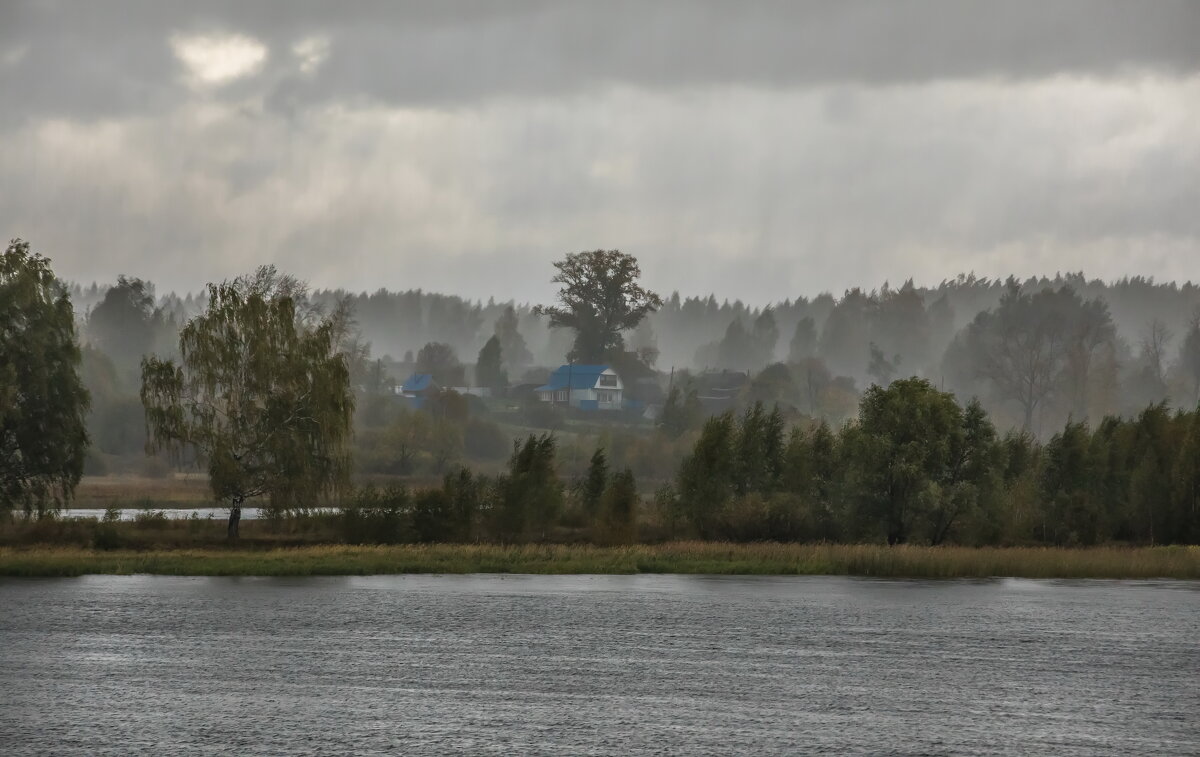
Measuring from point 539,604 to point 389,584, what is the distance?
11.3 metres

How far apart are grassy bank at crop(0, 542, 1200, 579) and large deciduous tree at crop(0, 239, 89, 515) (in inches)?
186

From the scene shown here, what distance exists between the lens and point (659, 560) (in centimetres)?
7925

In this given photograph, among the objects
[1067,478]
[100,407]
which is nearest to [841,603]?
[1067,478]

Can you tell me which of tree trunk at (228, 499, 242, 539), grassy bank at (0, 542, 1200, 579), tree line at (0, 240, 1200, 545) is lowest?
grassy bank at (0, 542, 1200, 579)

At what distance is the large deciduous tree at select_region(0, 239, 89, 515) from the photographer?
76.2 m

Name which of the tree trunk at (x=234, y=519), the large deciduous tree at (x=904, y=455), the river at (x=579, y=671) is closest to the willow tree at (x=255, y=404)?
the tree trunk at (x=234, y=519)

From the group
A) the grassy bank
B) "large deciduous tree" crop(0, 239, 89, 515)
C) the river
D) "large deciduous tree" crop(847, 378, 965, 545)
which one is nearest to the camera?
the river

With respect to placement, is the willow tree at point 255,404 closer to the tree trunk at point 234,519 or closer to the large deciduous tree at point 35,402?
the tree trunk at point 234,519

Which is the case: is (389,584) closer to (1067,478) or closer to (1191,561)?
(1191,561)

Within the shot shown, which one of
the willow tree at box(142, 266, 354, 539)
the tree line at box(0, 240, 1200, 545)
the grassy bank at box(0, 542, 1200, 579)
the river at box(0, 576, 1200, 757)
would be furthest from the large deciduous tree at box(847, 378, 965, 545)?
the willow tree at box(142, 266, 354, 539)

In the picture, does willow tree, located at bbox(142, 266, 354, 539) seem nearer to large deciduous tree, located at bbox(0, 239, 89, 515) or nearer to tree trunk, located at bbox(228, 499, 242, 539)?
tree trunk, located at bbox(228, 499, 242, 539)

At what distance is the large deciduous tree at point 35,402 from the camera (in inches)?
3002

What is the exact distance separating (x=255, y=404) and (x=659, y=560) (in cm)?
2570

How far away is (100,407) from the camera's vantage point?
17600 centimetres
